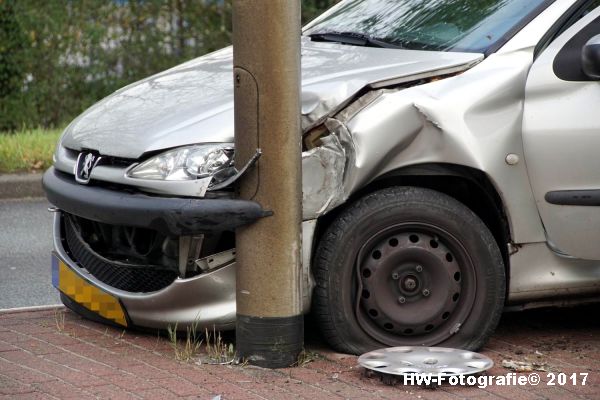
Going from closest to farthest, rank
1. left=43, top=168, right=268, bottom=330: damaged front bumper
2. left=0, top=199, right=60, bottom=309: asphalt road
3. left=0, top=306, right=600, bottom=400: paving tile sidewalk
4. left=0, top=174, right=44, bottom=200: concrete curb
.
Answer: left=0, top=306, right=600, bottom=400: paving tile sidewalk
left=43, top=168, right=268, bottom=330: damaged front bumper
left=0, top=199, right=60, bottom=309: asphalt road
left=0, top=174, right=44, bottom=200: concrete curb

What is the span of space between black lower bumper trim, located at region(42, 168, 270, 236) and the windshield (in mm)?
1232

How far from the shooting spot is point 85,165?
17.2ft

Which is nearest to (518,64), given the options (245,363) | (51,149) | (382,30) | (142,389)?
(382,30)

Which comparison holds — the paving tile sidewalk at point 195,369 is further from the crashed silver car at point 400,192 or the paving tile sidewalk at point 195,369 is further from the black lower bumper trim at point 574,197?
the black lower bumper trim at point 574,197

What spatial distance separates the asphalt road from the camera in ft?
21.1

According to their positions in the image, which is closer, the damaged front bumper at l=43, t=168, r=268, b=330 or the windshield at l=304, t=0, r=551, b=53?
the damaged front bumper at l=43, t=168, r=268, b=330

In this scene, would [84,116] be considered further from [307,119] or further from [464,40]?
[464,40]

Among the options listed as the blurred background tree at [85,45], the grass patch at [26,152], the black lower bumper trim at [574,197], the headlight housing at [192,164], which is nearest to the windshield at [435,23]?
the black lower bumper trim at [574,197]

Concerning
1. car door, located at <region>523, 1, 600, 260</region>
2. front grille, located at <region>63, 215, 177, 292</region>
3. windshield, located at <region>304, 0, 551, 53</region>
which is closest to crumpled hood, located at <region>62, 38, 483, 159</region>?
windshield, located at <region>304, 0, 551, 53</region>

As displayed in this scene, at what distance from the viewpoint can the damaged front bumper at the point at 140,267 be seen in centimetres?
475

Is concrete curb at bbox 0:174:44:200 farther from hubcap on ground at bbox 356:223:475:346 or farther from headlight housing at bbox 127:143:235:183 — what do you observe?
hubcap on ground at bbox 356:223:475:346

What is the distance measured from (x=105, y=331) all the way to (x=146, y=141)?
1.00 m

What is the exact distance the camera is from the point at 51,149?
10258 millimetres

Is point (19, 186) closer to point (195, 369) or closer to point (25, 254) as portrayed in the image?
point (25, 254)
